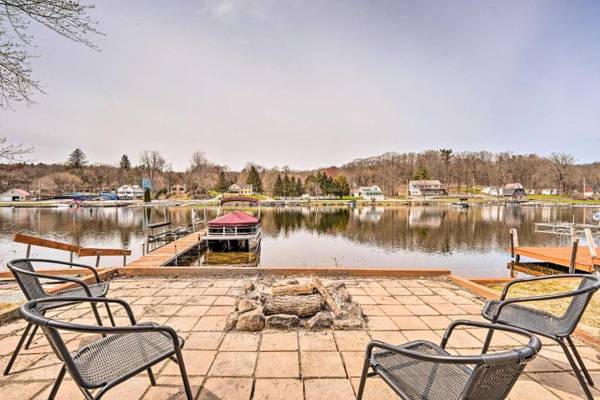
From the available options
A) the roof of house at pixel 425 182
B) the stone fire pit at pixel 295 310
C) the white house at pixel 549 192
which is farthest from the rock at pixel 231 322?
the white house at pixel 549 192

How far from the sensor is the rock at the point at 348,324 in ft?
9.60

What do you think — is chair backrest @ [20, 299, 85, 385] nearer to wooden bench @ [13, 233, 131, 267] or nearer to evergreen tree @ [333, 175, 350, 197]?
wooden bench @ [13, 233, 131, 267]

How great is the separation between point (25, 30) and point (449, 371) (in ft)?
19.1

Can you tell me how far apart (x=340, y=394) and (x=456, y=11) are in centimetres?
1047

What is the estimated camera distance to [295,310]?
3.05 m

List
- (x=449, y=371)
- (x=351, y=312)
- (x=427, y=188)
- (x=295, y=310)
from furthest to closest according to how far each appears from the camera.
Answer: (x=427, y=188), (x=351, y=312), (x=295, y=310), (x=449, y=371)

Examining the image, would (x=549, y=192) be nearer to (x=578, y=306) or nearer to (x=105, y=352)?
(x=578, y=306)

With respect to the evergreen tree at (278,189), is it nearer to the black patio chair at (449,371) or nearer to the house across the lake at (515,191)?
the house across the lake at (515,191)

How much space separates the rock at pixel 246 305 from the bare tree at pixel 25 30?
386 centimetres

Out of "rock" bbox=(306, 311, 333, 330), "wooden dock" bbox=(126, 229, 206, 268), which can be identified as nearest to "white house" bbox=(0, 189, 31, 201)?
"wooden dock" bbox=(126, 229, 206, 268)

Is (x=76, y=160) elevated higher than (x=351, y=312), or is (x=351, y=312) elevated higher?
(x=76, y=160)

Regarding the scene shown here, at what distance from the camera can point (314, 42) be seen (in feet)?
29.9

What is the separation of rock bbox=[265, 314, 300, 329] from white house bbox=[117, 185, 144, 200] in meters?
81.1

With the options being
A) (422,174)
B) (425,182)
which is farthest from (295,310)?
(422,174)
